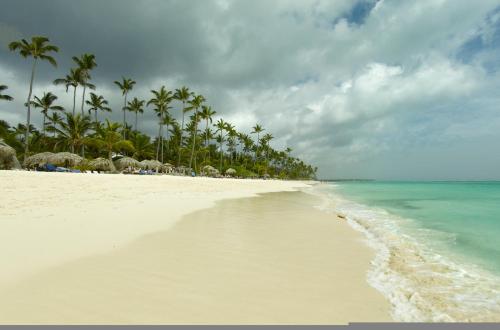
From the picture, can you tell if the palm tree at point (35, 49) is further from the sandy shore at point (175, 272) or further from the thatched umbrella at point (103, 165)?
the sandy shore at point (175, 272)

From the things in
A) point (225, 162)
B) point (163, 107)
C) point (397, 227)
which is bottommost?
point (397, 227)

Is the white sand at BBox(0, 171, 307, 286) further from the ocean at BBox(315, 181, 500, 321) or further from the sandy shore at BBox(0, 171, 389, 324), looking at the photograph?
the ocean at BBox(315, 181, 500, 321)

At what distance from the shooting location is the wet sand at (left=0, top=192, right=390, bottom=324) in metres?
3.31

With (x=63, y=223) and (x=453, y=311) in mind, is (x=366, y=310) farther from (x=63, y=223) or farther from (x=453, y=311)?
(x=63, y=223)

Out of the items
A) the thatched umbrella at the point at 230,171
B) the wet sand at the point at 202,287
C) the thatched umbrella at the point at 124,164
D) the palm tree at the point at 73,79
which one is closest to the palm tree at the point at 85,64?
the palm tree at the point at 73,79

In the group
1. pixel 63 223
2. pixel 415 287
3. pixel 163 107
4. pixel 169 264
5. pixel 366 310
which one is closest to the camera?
pixel 366 310

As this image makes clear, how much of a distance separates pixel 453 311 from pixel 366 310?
4.45ft

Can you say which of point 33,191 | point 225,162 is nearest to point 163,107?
point 225,162

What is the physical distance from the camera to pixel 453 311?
3.90 m

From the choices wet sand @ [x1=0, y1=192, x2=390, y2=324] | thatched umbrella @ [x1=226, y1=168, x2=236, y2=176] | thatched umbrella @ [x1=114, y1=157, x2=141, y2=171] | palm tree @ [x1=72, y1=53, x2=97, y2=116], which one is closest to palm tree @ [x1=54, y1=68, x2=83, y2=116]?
palm tree @ [x1=72, y1=53, x2=97, y2=116]

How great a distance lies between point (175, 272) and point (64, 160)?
36.2 m

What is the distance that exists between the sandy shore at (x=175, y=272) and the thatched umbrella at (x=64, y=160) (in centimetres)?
2878

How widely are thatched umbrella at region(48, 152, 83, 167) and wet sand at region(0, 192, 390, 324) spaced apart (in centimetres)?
3352

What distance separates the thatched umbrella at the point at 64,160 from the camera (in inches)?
1315
